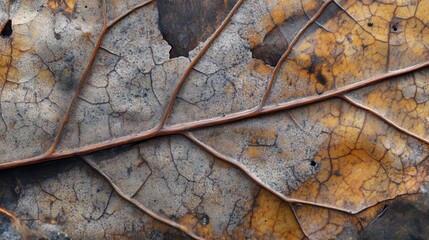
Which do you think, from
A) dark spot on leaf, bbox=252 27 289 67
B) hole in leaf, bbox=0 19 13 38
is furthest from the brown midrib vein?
hole in leaf, bbox=0 19 13 38

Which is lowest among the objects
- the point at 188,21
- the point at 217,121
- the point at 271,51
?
the point at 217,121

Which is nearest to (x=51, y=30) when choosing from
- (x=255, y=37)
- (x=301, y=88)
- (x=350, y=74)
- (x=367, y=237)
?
(x=255, y=37)

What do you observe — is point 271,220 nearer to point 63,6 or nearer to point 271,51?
point 271,51

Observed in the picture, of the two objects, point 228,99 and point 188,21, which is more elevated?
point 188,21

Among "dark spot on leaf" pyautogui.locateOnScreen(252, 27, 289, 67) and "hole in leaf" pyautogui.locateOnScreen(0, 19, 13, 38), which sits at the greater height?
"hole in leaf" pyautogui.locateOnScreen(0, 19, 13, 38)

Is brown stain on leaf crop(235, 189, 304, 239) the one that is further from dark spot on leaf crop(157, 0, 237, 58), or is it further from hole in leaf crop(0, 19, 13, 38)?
hole in leaf crop(0, 19, 13, 38)

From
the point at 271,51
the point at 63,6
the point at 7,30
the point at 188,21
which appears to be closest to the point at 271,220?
the point at 271,51

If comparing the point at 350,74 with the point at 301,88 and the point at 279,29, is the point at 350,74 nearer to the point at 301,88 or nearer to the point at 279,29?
the point at 301,88
